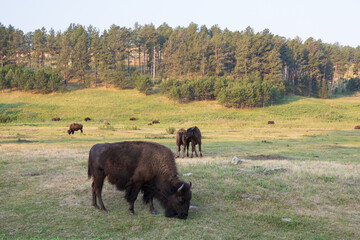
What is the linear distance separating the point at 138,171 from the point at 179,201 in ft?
4.54

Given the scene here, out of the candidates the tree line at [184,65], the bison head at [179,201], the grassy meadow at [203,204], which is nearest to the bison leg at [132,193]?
the grassy meadow at [203,204]

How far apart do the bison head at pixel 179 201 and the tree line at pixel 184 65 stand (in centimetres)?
6612

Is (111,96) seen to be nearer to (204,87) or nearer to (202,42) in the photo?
(204,87)

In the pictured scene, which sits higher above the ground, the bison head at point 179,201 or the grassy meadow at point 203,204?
the bison head at point 179,201

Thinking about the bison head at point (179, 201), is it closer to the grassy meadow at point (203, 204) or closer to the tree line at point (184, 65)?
the grassy meadow at point (203, 204)

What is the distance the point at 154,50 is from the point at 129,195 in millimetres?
102849

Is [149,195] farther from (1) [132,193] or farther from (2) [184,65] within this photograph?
(2) [184,65]

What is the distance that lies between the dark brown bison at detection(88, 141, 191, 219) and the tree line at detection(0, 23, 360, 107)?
65.5 metres

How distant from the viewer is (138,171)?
25.5ft

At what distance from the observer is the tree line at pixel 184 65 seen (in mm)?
79312

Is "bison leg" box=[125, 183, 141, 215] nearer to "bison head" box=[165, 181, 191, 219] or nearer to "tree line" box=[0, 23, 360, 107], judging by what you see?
"bison head" box=[165, 181, 191, 219]

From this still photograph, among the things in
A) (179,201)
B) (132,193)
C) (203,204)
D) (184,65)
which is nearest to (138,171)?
(132,193)

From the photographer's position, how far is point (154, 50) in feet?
349

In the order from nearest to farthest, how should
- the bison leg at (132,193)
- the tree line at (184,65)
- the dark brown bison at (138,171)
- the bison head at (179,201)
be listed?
the bison head at (179,201), the dark brown bison at (138,171), the bison leg at (132,193), the tree line at (184,65)
